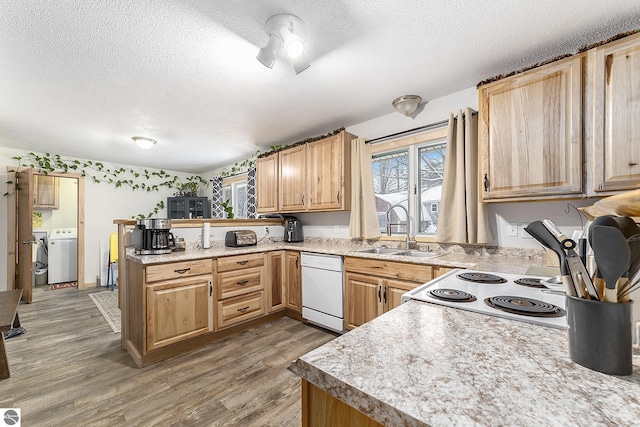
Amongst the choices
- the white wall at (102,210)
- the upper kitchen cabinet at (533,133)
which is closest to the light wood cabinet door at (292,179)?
the upper kitchen cabinet at (533,133)

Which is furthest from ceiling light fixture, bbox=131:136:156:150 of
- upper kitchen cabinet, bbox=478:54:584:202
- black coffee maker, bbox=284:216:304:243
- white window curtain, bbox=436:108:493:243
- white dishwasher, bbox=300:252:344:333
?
upper kitchen cabinet, bbox=478:54:584:202

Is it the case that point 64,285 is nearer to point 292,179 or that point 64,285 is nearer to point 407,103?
point 292,179

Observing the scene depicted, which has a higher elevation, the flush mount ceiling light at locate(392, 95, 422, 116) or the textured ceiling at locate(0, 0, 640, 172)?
the textured ceiling at locate(0, 0, 640, 172)

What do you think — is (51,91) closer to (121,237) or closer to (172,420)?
(121,237)

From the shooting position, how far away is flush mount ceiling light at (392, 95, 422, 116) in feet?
8.68

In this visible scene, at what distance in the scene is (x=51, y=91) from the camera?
2477 mm

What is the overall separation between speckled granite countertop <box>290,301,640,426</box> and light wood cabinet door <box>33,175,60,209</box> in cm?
711

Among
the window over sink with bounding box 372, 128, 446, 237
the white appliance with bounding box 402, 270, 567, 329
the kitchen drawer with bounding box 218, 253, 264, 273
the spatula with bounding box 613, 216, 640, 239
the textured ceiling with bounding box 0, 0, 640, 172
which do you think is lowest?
the kitchen drawer with bounding box 218, 253, 264, 273

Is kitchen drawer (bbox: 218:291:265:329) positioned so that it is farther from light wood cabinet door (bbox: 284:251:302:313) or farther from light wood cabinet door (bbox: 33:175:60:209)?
light wood cabinet door (bbox: 33:175:60:209)

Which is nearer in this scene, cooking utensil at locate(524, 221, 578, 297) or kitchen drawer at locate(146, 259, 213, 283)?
cooking utensil at locate(524, 221, 578, 297)

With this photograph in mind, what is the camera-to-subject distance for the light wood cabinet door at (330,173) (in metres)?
3.11

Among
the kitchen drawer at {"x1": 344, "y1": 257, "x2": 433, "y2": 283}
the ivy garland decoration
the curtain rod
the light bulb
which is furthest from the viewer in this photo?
the ivy garland decoration

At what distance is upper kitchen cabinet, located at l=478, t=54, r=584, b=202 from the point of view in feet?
5.61

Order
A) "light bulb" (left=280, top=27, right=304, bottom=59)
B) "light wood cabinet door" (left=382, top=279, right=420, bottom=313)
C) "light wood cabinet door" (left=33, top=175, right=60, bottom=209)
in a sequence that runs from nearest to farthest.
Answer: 1. "light bulb" (left=280, top=27, right=304, bottom=59)
2. "light wood cabinet door" (left=382, top=279, right=420, bottom=313)
3. "light wood cabinet door" (left=33, top=175, right=60, bottom=209)
